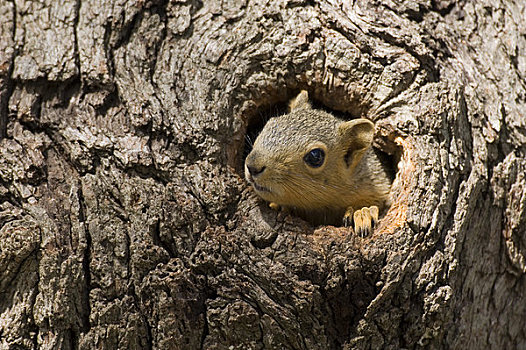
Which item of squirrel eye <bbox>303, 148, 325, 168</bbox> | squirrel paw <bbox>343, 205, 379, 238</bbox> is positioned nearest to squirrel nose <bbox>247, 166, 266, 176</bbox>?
squirrel eye <bbox>303, 148, 325, 168</bbox>

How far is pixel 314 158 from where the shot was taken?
3.95m

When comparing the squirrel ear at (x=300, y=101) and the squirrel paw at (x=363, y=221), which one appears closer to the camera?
the squirrel paw at (x=363, y=221)

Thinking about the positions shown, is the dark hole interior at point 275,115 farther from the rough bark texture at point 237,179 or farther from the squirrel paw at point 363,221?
the squirrel paw at point 363,221

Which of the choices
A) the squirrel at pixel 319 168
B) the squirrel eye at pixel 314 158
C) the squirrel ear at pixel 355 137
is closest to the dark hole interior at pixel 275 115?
the squirrel at pixel 319 168

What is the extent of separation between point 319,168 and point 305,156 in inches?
5.6

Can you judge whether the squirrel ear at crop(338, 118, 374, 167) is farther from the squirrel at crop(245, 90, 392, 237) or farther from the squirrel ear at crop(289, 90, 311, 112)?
the squirrel ear at crop(289, 90, 311, 112)

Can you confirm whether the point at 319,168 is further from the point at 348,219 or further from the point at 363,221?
the point at 363,221

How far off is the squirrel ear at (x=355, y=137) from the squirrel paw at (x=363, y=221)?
0.46 m

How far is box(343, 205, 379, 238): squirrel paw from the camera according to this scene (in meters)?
3.52

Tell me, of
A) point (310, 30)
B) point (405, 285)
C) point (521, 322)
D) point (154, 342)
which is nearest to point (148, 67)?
point (310, 30)

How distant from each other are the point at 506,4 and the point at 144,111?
8.39 feet

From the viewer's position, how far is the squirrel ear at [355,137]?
12.6 ft

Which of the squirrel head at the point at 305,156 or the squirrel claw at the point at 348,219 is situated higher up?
the squirrel head at the point at 305,156

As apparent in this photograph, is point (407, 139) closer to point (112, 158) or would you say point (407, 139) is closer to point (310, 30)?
point (310, 30)
